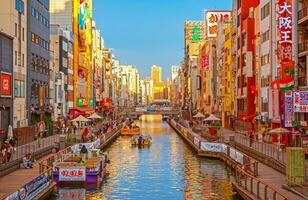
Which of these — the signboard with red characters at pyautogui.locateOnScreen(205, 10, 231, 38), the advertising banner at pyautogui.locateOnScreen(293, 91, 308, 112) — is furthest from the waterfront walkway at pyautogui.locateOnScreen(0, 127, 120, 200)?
the signboard with red characters at pyautogui.locateOnScreen(205, 10, 231, 38)

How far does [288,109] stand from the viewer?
52531mm

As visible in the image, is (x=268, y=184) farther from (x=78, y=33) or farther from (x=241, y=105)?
(x=78, y=33)

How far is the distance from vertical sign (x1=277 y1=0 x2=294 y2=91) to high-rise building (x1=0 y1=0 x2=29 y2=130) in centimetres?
A: 2803

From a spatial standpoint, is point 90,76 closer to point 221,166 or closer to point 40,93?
point 40,93

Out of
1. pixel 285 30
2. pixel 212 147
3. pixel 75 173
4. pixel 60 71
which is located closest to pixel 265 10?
pixel 212 147

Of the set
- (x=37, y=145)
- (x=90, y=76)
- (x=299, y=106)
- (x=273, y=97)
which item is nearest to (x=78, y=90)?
(x=90, y=76)

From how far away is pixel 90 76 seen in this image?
159 metres

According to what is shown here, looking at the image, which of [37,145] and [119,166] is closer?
[119,166]

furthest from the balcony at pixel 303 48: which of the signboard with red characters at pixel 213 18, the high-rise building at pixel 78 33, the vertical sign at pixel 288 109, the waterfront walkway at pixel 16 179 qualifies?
the signboard with red characters at pixel 213 18

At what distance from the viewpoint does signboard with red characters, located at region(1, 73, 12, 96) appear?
63969 mm

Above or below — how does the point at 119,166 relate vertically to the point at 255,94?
below

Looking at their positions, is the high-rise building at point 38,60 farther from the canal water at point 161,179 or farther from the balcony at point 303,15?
the balcony at point 303,15

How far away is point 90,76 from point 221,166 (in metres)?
103

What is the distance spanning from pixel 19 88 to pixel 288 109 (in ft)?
116
